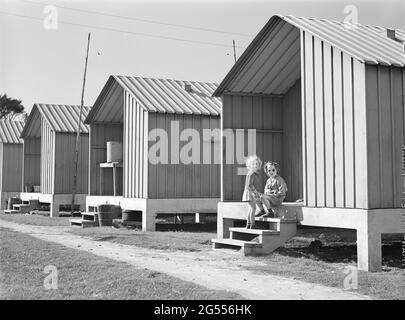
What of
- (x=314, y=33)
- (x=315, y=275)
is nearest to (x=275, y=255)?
(x=315, y=275)

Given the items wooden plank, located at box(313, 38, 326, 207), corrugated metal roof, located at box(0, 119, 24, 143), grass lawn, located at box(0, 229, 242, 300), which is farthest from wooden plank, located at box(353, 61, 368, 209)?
corrugated metal roof, located at box(0, 119, 24, 143)

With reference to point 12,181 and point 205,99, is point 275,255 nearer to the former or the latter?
point 205,99

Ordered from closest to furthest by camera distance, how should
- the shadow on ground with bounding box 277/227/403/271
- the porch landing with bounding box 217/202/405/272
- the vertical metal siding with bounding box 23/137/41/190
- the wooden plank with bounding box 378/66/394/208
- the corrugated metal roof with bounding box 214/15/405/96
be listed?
the porch landing with bounding box 217/202/405/272, the wooden plank with bounding box 378/66/394/208, the corrugated metal roof with bounding box 214/15/405/96, the shadow on ground with bounding box 277/227/403/271, the vertical metal siding with bounding box 23/137/41/190

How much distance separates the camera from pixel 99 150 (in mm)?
27078

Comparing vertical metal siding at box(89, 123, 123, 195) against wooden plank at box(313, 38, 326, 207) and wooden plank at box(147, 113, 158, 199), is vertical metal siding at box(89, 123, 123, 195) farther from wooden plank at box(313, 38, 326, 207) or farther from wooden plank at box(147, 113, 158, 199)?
wooden plank at box(313, 38, 326, 207)

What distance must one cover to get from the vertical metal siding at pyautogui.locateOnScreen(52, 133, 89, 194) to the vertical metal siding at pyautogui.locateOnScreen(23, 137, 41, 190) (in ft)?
18.0

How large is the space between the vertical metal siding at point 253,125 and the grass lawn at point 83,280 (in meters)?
4.73

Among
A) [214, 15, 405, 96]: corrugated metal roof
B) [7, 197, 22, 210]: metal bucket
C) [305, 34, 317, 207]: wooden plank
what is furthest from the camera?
[7, 197, 22, 210]: metal bucket

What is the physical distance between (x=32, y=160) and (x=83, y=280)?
26626 millimetres

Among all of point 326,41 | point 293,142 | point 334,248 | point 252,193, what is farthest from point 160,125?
point 326,41

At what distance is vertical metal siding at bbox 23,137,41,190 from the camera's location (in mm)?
34969
